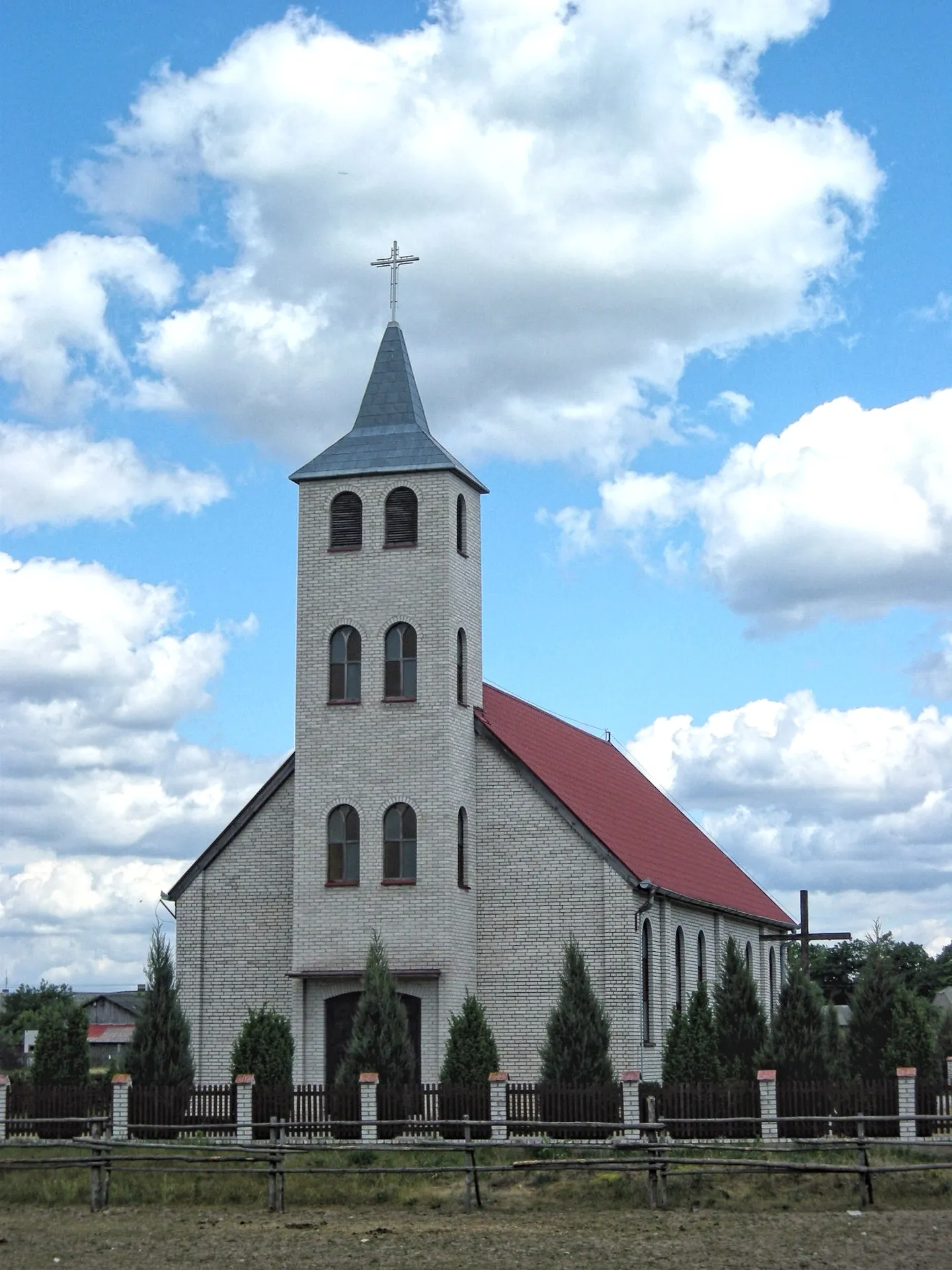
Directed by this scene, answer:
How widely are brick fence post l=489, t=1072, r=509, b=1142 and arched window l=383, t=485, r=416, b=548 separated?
35.4 feet

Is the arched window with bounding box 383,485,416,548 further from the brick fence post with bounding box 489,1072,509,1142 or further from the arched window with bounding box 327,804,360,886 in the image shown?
the brick fence post with bounding box 489,1072,509,1142

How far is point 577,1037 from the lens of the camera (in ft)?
94.0

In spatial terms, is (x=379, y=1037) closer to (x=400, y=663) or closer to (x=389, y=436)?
(x=400, y=663)

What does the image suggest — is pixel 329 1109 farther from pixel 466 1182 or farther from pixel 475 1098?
pixel 466 1182

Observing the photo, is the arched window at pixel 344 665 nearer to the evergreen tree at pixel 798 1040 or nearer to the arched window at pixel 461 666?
the arched window at pixel 461 666

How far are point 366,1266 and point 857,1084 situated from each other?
1124cm

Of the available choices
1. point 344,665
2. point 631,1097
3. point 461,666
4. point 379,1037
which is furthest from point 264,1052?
point 461,666

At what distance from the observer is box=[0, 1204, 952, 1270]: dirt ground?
56.9 feet

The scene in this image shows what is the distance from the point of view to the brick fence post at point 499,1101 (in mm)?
25066

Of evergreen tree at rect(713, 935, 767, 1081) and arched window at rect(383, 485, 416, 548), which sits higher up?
arched window at rect(383, 485, 416, 548)

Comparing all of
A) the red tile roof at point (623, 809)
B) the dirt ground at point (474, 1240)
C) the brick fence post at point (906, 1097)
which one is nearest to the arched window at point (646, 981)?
the red tile roof at point (623, 809)

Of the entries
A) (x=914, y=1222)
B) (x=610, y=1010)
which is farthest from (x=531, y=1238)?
(x=610, y=1010)

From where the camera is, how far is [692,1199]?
71.3 feet

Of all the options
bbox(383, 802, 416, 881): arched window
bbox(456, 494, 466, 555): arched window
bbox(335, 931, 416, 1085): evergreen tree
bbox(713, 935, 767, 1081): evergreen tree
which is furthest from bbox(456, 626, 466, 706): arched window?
bbox(713, 935, 767, 1081): evergreen tree
